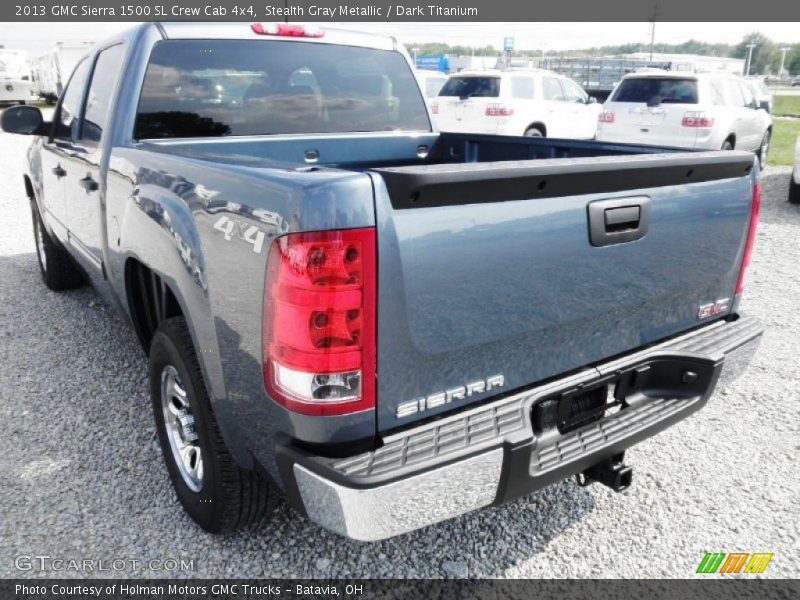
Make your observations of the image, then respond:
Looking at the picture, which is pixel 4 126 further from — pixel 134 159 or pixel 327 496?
pixel 327 496

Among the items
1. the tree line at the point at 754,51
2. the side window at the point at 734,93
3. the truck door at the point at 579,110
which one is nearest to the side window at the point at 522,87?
the truck door at the point at 579,110

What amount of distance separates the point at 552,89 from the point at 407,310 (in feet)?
43.5

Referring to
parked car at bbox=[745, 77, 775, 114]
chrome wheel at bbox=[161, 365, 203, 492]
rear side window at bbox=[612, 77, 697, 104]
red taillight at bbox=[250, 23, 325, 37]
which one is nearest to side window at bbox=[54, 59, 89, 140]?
red taillight at bbox=[250, 23, 325, 37]

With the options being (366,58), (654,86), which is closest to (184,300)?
(366,58)

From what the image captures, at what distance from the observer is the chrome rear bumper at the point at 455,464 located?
1.74 m

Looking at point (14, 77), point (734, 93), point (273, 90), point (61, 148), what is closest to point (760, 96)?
point (734, 93)

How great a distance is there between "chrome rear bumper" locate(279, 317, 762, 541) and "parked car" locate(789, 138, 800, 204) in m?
8.16

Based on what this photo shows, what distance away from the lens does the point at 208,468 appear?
230cm

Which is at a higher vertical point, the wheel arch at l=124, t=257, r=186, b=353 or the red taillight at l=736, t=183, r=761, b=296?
the red taillight at l=736, t=183, r=761, b=296

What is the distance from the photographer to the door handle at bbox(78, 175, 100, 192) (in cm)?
322

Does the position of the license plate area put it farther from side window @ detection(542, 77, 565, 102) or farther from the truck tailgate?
side window @ detection(542, 77, 565, 102)

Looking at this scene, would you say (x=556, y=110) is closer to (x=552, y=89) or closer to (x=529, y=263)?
(x=552, y=89)

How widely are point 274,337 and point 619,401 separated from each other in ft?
4.20

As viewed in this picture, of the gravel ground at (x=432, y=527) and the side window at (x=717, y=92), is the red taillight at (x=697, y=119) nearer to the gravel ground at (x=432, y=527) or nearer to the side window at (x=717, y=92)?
the side window at (x=717, y=92)
